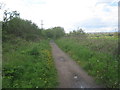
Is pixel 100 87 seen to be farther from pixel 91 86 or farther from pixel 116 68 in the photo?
pixel 116 68

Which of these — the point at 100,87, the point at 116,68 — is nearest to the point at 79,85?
the point at 100,87

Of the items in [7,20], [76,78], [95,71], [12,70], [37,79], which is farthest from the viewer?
[7,20]

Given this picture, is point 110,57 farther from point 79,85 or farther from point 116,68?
point 79,85

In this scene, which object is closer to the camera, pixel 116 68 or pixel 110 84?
pixel 110 84

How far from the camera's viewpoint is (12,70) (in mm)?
5824

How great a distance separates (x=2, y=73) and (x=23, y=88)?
163 centimetres

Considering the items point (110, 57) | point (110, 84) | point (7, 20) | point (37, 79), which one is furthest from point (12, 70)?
point (7, 20)

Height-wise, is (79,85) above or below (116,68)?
below

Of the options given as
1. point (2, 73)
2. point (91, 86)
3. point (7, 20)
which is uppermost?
point (7, 20)

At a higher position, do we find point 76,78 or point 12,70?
point 12,70

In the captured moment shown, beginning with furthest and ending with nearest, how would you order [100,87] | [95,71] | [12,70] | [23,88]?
[95,71], [12,70], [100,87], [23,88]

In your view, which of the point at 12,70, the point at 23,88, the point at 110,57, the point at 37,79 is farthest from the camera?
the point at 110,57

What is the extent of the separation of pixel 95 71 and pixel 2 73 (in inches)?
182

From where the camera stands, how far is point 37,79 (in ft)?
17.9
